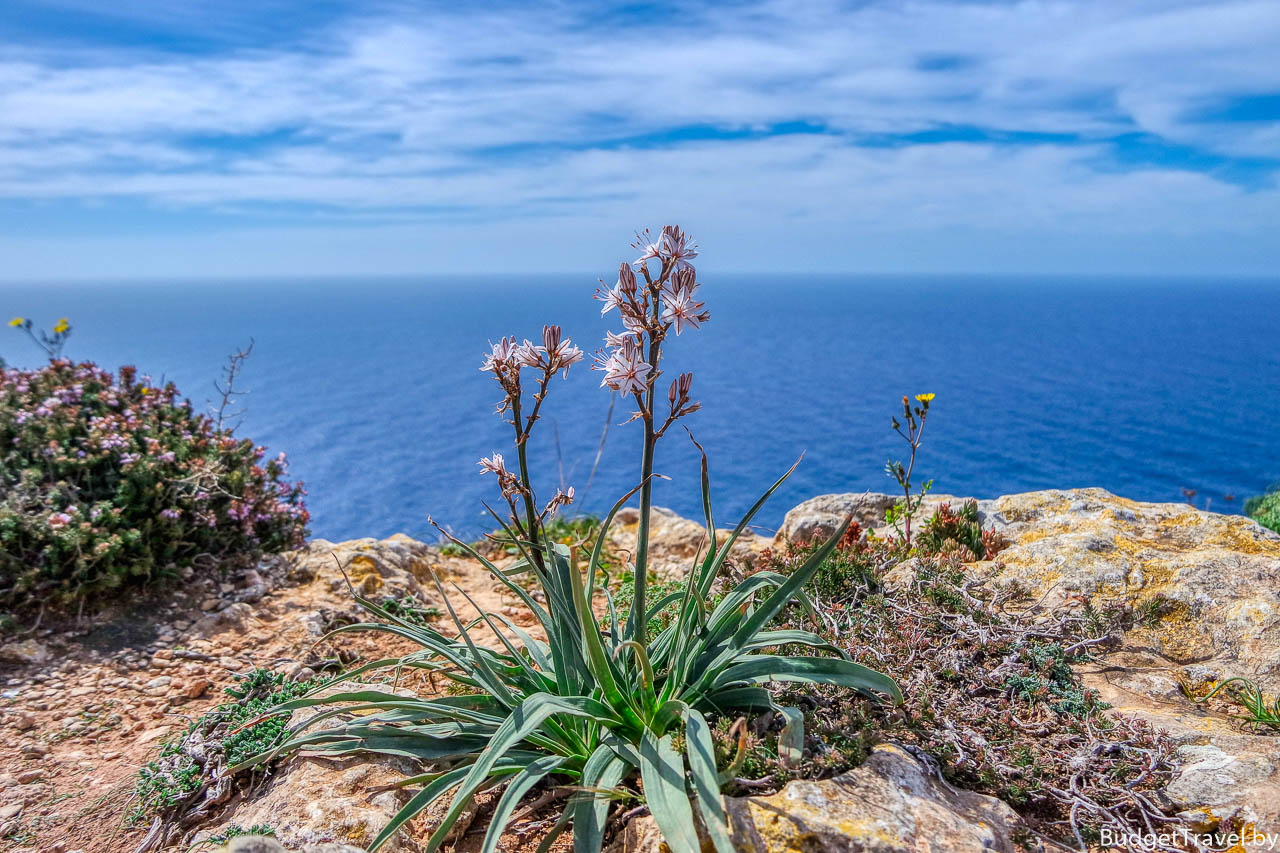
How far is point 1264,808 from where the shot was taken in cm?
269

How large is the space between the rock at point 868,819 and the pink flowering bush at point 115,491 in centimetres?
463

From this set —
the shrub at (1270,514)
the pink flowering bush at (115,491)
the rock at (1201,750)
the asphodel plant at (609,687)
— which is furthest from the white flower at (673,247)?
the shrub at (1270,514)

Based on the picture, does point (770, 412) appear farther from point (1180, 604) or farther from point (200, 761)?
point (200, 761)

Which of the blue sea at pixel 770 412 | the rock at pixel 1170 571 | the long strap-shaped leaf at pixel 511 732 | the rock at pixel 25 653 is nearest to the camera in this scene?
the long strap-shaped leaf at pixel 511 732

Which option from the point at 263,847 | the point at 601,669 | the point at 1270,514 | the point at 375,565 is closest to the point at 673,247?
the point at 601,669

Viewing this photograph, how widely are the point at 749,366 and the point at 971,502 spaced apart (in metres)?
52.6

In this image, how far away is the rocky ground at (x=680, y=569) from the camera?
2637mm

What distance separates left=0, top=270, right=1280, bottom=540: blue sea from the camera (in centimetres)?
2727

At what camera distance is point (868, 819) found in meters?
2.46

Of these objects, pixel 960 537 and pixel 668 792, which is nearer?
pixel 668 792

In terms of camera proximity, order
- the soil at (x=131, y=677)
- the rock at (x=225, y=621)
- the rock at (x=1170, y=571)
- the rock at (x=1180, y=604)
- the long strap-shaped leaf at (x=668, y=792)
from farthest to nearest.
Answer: the rock at (x=225, y=621)
the rock at (x=1170, y=571)
the soil at (x=131, y=677)
the rock at (x=1180, y=604)
the long strap-shaped leaf at (x=668, y=792)

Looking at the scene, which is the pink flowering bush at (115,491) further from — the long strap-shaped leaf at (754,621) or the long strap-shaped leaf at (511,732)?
the long strap-shaped leaf at (754,621)

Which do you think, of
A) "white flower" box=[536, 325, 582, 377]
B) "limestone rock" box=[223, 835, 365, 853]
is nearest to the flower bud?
"white flower" box=[536, 325, 582, 377]

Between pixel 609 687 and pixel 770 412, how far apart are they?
38.4m
